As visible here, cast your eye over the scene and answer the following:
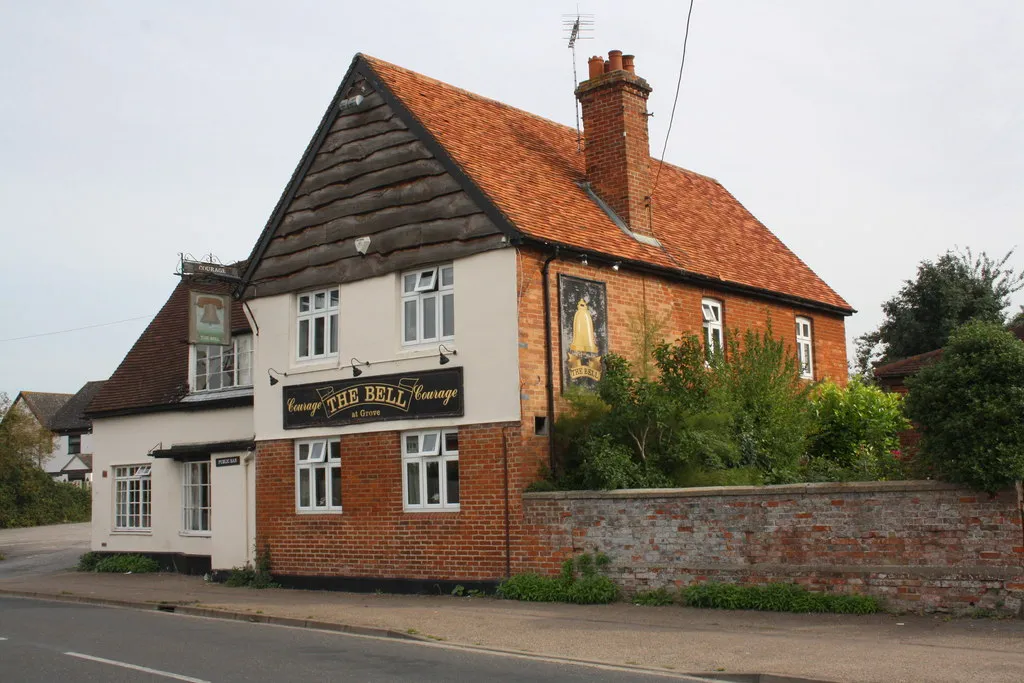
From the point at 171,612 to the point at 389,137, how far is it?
8614 millimetres

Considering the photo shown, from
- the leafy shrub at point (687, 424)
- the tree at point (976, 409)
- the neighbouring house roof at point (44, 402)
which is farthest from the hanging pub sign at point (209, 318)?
the neighbouring house roof at point (44, 402)

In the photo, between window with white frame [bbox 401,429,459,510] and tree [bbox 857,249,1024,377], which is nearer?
window with white frame [bbox 401,429,459,510]

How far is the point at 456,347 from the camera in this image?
16.7m

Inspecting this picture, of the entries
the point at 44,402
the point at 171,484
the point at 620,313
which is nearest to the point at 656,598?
the point at 620,313

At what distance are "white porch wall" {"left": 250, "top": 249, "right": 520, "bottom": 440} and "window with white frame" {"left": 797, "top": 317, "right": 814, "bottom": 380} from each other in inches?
351

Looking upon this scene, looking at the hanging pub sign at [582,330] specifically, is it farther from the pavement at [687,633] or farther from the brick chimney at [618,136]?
the pavement at [687,633]

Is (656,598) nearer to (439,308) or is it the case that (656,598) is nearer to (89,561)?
(439,308)

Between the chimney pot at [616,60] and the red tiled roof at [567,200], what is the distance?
2093 millimetres

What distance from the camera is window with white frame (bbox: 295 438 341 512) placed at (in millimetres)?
18375

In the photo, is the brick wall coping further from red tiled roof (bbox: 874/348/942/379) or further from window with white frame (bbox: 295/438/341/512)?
red tiled roof (bbox: 874/348/942/379)

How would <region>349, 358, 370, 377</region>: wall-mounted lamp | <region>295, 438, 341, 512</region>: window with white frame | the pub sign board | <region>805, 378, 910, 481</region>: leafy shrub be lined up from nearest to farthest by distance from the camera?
the pub sign board → <region>805, 378, 910, 481</region>: leafy shrub → <region>349, 358, 370, 377</region>: wall-mounted lamp → <region>295, 438, 341, 512</region>: window with white frame

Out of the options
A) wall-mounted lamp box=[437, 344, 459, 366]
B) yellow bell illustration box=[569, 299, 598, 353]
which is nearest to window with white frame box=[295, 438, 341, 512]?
wall-mounted lamp box=[437, 344, 459, 366]

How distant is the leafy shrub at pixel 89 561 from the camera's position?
2405 centimetres

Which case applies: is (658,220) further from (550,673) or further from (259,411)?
(550,673)
